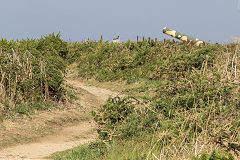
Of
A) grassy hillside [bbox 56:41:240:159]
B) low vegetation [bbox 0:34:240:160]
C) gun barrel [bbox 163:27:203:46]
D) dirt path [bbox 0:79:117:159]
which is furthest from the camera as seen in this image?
gun barrel [bbox 163:27:203:46]

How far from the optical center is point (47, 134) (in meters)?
11.2

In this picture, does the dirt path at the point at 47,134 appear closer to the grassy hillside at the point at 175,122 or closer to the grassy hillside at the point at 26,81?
the grassy hillside at the point at 26,81

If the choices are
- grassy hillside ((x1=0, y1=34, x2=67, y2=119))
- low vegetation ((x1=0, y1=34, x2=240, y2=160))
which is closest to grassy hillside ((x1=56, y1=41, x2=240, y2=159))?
low vegetation ((x1=0, y1=34, x2=240, y2=160))

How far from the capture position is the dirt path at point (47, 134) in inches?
376

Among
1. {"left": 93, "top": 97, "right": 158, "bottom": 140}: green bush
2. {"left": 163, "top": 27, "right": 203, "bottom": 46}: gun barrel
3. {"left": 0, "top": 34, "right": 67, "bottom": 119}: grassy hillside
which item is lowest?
{"left": 93, "top": 97, "right": 158, "bottom": 140}: green bush

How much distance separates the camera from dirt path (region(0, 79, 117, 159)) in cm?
954

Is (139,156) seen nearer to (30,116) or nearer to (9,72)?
(30,116)

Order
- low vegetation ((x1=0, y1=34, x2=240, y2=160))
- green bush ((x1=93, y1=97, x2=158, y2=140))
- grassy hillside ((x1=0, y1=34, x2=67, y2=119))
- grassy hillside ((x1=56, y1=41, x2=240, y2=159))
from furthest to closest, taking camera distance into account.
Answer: grassy hillside ((x1=0, y1=34, x2=67, y2=119))
green bush ((x1=93, y1=97, x2=158, y2=140))
low vegetation ((x1=0, y1=34, x2=240, y2=160))
grassy hillside ((x1=56, y1=41, x2=240, y2=159))

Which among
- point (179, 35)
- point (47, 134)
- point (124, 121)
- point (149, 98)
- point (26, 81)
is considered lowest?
point (47, 134)

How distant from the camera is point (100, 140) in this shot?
8062 millimetres

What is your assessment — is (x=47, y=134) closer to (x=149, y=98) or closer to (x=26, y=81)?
(x=26, y=81)

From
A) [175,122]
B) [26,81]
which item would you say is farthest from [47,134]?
[175,122]

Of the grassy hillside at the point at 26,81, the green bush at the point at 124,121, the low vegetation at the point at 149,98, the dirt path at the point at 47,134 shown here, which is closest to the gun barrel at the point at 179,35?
the low vegetation at the point at 149,98

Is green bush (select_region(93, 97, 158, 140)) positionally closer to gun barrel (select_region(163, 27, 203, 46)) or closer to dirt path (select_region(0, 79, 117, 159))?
dirt path (select_region(0, 79, 117, 159))
